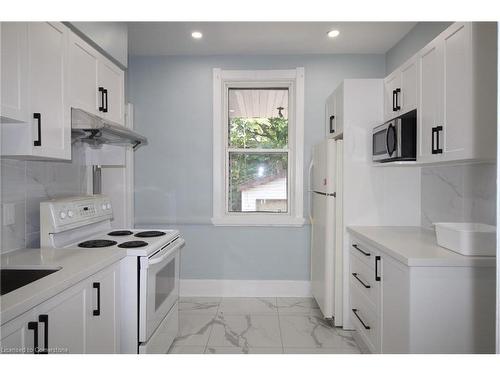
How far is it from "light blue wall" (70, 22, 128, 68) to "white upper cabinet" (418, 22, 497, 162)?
2128mm

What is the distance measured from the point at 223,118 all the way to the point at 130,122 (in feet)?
3.28

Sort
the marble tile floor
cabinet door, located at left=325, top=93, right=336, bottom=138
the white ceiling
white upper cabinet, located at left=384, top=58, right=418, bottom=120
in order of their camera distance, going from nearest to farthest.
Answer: white upper cabinet, located at left=384, top=58, right=418, bottom=120 → the marble tile floor → the white ceiling → cabinet door, located at left=325, top=93, right=336, bottom=138

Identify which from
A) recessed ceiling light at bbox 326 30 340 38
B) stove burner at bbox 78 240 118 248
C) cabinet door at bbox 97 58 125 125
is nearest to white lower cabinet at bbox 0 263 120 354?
stove burner at bbox 78 240 118 248

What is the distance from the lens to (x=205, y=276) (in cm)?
354

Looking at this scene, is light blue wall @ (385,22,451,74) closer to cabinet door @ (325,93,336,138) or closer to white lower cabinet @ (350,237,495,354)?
cabinet door @ (325,93,336,138)

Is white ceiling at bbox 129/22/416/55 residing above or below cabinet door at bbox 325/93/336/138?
above

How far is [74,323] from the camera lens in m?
1.36

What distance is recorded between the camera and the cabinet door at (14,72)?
1387 millimetres

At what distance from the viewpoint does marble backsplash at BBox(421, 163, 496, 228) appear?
1.99 metres

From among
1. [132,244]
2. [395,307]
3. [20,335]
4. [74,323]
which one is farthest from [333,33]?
[20,335]

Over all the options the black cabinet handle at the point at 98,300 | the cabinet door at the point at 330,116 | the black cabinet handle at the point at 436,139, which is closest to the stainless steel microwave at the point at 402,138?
the black cabinet handle at the point at 436,139

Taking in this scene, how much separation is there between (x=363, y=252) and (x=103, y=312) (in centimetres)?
170

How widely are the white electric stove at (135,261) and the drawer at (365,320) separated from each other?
1396 millimetres
